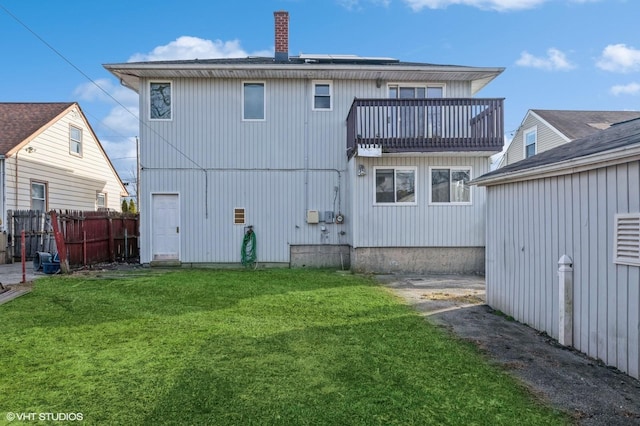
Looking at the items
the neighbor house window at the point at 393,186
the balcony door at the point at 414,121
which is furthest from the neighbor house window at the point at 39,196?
the balcony door at the point at 414,121

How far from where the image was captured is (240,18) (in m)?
14.1

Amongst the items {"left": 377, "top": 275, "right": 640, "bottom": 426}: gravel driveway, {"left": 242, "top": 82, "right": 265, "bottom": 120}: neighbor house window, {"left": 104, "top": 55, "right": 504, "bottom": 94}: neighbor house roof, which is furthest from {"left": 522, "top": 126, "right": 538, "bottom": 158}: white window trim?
{"left": 377, "top": 275, "right": 640, "bottom": 426}: gravel driveway

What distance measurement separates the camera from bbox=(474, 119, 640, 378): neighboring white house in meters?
3.95

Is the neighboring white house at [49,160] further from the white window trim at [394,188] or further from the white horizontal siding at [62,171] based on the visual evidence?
the white window trim at [394,188]

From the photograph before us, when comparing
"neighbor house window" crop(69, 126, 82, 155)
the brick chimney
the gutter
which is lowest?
the gutter

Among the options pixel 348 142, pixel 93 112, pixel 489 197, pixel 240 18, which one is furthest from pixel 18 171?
pixel 489 197

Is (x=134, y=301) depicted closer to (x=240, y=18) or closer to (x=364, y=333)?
(x=364, y=333)

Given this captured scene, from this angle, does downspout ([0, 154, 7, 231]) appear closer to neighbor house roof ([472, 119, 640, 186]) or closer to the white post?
neighbor house roof ([472, 119, 640, 186])

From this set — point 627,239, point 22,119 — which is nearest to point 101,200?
point 22,119

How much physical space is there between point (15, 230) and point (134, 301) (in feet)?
31.6

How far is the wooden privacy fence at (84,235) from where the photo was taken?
10.8m

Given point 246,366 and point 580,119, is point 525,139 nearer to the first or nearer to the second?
point 580,119

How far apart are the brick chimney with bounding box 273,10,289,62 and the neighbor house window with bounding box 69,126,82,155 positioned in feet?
34.1
